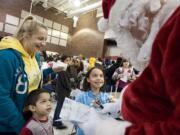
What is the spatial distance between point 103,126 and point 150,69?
26 centimetres

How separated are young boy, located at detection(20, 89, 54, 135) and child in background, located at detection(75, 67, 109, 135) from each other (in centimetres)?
42

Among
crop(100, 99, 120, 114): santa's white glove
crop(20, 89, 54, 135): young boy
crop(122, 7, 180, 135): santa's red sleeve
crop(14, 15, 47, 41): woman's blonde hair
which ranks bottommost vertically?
crop(20, 89, 54, 135): young boy

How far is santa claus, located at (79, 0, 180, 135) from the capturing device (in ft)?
2.11

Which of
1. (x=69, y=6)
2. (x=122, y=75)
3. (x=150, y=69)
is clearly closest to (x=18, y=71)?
(x=150, y=69)

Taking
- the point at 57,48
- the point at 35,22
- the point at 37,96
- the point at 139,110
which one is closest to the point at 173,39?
the point at 139,110

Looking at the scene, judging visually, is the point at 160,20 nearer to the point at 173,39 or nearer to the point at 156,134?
the point at 173,39

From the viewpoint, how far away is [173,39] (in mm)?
637

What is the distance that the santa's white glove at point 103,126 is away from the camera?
0.83 meters

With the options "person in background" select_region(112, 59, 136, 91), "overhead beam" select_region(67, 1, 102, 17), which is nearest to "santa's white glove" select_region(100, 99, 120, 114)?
"person in background" select_region(112, 59, 136, 91)

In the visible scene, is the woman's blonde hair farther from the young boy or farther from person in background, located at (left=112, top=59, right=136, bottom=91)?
person in background, located at (left=112, top=59, right=136, bottom=91)

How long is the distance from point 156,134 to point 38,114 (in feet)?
6.20

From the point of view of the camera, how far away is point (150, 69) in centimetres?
75

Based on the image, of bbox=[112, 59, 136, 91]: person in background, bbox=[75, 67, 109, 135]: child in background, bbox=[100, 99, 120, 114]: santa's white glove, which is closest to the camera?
bbox=[100, 99, 120, 114]: santa's white glove

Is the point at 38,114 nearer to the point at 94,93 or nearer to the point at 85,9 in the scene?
the point at 94,93
